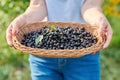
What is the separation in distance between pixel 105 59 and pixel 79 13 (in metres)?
1.72

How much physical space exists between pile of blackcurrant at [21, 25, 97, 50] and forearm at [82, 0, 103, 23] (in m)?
0.11

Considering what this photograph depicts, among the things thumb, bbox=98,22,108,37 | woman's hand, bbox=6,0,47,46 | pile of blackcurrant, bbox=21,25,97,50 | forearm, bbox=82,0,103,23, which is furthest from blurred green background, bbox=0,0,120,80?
thumb, bbox=98,22,108,37

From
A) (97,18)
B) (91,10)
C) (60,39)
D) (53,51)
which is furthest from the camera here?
(91,10)

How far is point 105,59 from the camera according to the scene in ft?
13.6

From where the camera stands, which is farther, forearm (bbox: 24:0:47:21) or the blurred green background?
the blurred green background

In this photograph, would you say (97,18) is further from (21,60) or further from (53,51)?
(21,60)

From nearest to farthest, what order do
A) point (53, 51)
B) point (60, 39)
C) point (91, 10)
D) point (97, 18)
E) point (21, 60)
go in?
point (53, 51), point (60, 39), point (97, 18), point (91, 10), point (21, 60)

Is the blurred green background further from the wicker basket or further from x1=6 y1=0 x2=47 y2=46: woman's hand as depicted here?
the wicker basket

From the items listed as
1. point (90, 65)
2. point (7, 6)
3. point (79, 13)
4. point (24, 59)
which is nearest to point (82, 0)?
point (79, 13)

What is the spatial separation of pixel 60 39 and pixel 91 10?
1.14 feet

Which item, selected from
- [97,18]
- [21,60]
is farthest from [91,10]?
[21,60]

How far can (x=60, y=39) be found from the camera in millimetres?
2258

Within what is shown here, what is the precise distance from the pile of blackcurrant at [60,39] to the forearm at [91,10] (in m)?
0.11

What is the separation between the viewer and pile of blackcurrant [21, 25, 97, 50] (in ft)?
7.23
